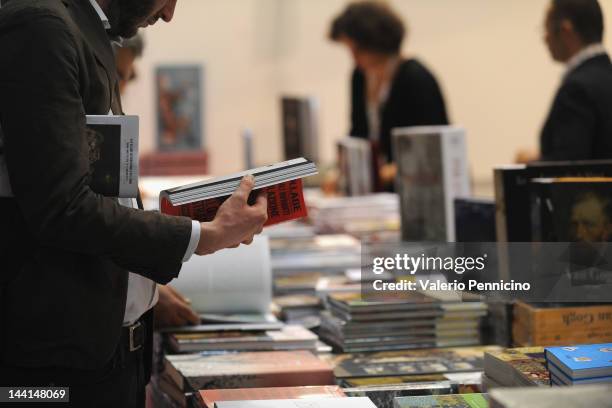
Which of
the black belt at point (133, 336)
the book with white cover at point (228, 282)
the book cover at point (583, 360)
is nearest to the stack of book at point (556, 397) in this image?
the book cover at point (583, 360)

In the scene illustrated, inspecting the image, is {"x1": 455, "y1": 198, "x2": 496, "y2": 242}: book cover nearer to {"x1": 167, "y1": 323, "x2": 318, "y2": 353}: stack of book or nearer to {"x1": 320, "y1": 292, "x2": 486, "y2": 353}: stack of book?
{"x1": 320, "y1": 292, "x2": 486, "y2": 353}: stack of book

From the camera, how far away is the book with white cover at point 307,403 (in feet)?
4.86

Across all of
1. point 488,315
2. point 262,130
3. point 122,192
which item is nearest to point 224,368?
point 122,192

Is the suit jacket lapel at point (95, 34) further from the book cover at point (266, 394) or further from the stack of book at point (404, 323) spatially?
the stack of book at point (404, 323)

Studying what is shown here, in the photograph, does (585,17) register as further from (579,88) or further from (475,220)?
(475,220)

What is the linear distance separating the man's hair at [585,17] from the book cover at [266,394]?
167 centimetres

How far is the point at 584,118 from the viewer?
2682 mm

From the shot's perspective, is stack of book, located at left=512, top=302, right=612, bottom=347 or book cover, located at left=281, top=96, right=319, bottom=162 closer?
stack of book, located at left=512, top=302, right=612, bottom=347

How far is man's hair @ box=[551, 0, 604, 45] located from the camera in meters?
2.84

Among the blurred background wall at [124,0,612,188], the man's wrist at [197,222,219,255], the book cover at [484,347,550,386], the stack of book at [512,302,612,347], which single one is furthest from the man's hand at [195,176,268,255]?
the blurred background wall at [124,0,612,188]

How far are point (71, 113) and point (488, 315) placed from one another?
48.3 inches

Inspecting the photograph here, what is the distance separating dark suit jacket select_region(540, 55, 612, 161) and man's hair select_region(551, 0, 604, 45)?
14cm

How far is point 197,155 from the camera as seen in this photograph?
20.0 ft

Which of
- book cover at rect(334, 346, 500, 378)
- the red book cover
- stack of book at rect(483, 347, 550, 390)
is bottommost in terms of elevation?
book cover at rect(334, 346, 500, 378)
